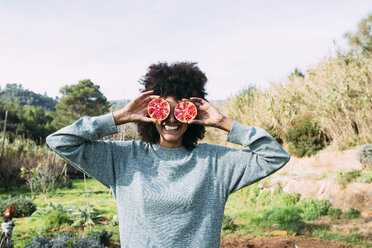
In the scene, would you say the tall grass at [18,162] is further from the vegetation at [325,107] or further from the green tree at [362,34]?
the green tree at [362,34]

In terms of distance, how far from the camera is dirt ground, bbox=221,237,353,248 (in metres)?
4.04

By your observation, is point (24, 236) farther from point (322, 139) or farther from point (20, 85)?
point (20, 85)

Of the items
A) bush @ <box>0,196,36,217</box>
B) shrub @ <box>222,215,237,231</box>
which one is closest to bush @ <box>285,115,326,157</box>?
shrub @ <box>222,215,237,231</box>

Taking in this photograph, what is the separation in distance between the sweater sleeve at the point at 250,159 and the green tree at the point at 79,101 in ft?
92.3

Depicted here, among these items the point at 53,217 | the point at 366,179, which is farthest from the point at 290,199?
the point at 53,217

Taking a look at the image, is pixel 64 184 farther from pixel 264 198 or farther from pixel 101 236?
pixel 101 236

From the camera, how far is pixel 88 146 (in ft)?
5.01

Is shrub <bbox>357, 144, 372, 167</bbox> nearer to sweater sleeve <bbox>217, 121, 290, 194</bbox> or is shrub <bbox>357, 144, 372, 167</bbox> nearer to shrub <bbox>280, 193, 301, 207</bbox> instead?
shrub <bbox>280, 193, 301, 207</bbox>

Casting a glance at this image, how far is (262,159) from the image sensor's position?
5.16ft

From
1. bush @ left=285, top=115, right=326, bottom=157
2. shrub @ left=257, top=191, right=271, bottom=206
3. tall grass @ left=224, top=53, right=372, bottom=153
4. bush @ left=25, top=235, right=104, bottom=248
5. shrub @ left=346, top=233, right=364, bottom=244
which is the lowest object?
shrub @ left=257, top=191, right=271, bottom=206

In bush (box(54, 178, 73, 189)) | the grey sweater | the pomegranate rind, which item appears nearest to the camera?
the grey sweater

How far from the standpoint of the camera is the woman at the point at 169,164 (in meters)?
1.43

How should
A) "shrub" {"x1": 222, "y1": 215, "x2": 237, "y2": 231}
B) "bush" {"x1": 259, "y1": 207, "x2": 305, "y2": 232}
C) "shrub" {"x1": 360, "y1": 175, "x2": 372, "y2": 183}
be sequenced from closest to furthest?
1. "bush" {"x1": 259, "y1": 207, "x2": 305, "y2": 232}
2. "shrub" {"x1": 222, "y1": 215, "x2": 237, "y2": 231}
3. "shrub" {"x1": 360, "y1": 175, "x2": 372, "y2": 183}

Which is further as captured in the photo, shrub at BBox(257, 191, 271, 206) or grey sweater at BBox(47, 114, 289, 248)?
shrub at BBox(257, 191, 271, 206)
